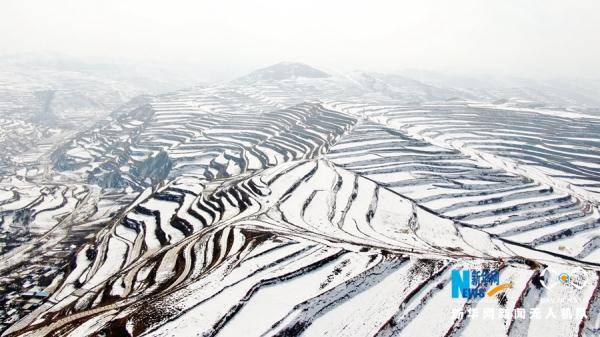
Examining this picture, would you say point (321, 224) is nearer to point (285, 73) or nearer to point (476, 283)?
point (476, 283)

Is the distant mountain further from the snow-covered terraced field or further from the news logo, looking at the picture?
the news logo

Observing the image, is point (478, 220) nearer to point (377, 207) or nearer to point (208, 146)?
point (377, 207)

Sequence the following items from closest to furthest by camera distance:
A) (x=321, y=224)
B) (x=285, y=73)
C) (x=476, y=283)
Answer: (x=476, y=283) < (x=321, y=224) < (x=285, y=73)

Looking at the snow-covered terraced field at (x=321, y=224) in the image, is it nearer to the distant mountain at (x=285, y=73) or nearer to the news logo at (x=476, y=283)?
the news logo at (x=476, y=283)

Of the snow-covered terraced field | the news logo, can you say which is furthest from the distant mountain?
the news logo

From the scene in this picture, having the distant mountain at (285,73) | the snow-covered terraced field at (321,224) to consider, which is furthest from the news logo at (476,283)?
the distant mountain at (285,73)

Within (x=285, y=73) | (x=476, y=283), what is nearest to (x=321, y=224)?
(x=476, y=283)

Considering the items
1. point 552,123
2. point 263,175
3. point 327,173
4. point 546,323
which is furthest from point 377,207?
point 552,123

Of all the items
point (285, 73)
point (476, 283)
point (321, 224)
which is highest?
point (285, 73)
